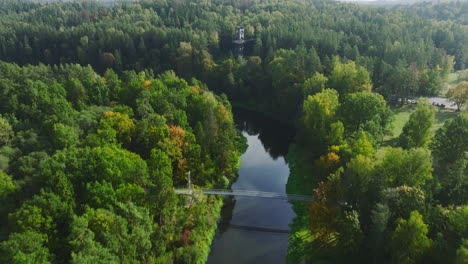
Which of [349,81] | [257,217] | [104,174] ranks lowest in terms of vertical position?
[257,217]

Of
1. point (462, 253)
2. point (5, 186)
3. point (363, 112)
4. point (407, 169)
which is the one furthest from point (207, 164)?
point (462, 253)

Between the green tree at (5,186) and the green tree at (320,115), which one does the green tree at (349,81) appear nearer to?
the green tree at (320,115)

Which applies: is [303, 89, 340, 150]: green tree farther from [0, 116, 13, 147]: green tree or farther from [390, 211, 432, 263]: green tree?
[0, 116, 13, 147]: green tree

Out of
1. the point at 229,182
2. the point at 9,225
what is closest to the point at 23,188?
the point at 9,225

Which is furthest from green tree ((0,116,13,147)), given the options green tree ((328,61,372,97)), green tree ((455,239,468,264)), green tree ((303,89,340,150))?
green tree ((328,61,372,97))

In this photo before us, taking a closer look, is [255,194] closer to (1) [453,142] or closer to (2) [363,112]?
(2) [363,112]

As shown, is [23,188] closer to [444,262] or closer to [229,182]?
[229,182]
